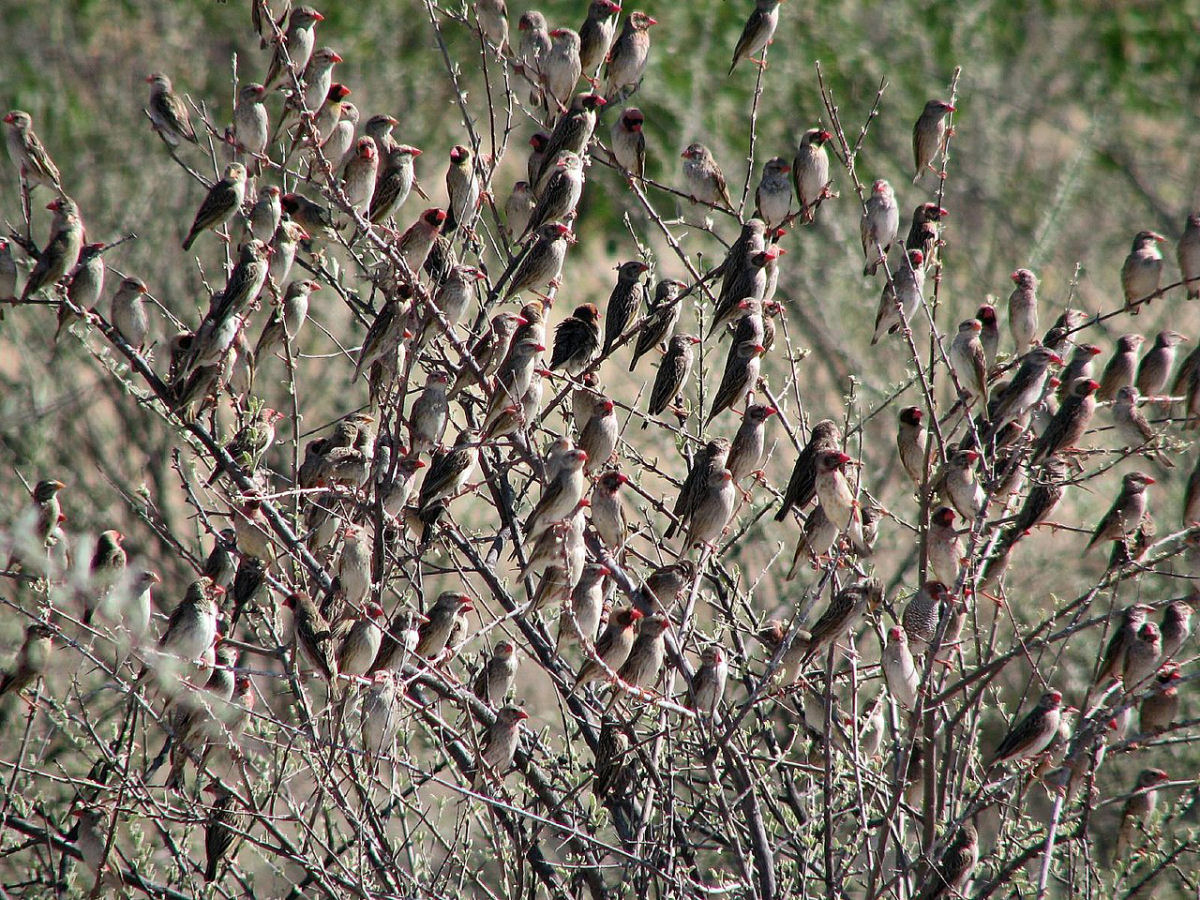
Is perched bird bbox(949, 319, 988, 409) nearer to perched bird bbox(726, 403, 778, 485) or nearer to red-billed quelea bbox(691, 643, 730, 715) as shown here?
perched bird bbox(726, 403, 778, 485)

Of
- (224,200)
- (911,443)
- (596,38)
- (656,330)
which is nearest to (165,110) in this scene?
(224,200)

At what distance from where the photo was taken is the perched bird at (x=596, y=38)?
15.6 feet

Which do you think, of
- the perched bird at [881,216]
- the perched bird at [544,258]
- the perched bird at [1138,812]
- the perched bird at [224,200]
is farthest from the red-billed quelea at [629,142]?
the perched bird at [1138,812]

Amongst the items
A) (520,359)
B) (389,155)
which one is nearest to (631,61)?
(389,155)

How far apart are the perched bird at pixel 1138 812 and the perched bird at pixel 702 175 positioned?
2.55m

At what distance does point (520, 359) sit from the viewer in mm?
3779

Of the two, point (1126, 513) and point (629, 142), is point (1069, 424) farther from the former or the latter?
point (629, 142)

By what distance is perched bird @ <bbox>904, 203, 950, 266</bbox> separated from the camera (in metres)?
4.30

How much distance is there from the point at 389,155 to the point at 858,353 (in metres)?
4.98

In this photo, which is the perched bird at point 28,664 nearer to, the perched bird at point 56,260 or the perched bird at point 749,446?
the perched bird at point 56,260

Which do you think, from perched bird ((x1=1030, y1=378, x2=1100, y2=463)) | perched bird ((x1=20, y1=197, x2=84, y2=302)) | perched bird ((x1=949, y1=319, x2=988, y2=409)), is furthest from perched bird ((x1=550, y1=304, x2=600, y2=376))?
perched bird ((x1=20, y1=197, x2=84, y2=302))

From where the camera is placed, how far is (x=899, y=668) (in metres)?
4.11

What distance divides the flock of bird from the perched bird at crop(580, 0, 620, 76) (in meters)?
0.01

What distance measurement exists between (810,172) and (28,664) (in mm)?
3186
